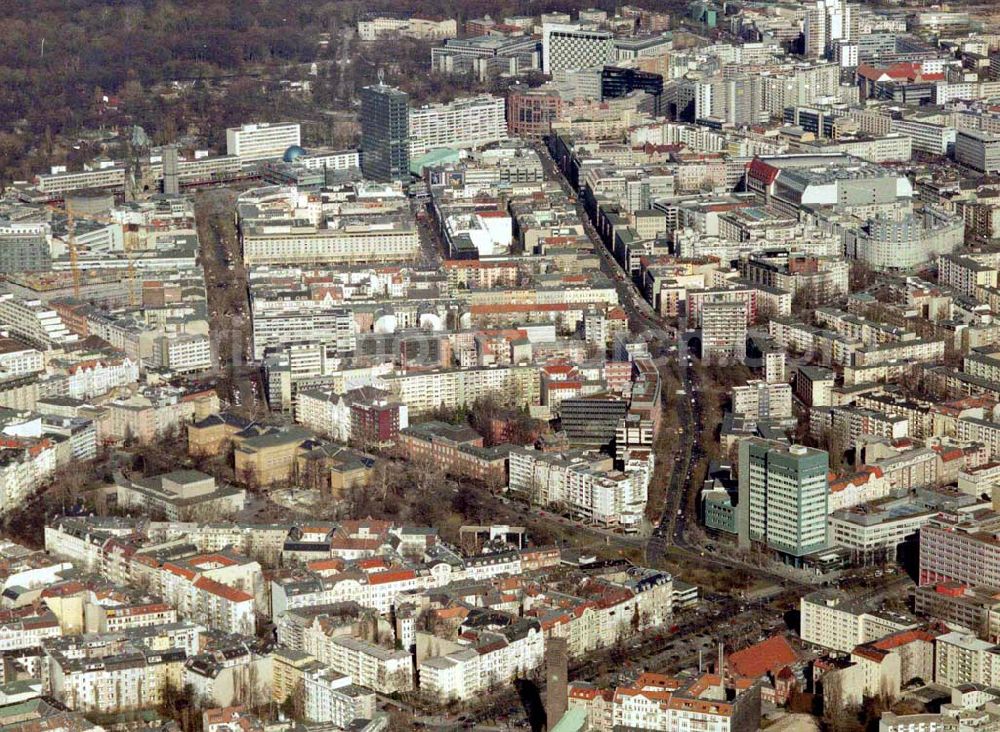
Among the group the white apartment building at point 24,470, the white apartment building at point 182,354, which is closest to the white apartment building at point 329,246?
the white apartment building at point 182,354

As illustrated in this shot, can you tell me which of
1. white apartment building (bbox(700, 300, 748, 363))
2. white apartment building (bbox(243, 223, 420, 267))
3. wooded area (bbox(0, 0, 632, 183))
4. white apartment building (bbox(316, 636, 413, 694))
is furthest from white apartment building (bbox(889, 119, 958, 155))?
white apartment building (bbox(316, 636, 413, 694))

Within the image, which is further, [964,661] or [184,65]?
[184,65]

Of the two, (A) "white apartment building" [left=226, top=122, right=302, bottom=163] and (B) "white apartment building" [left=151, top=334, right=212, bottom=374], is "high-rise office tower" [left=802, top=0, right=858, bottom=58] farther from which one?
(B) "white apartment building" [left=151, top=334, right=212, bottom=374]

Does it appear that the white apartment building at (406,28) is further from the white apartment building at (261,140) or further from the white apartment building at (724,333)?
the white apartment building at (724,333)

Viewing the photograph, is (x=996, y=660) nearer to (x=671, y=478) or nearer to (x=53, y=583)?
(x=671, y=478)

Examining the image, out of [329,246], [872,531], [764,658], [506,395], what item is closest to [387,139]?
[329,246]

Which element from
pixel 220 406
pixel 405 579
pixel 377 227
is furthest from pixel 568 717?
pixel 377 227

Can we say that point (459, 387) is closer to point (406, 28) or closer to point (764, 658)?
point (764, 658)
